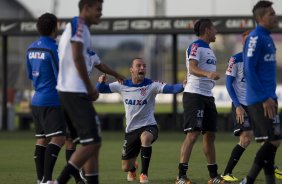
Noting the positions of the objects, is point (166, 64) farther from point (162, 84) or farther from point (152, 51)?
point (162, 84)

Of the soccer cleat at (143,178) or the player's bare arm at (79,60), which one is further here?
the soccer cleat at (143,178)

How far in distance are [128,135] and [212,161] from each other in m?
1.53

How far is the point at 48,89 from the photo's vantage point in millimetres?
10914

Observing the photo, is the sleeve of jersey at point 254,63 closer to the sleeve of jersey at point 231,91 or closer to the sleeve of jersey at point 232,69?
the sleeve of jersey at point 231,91

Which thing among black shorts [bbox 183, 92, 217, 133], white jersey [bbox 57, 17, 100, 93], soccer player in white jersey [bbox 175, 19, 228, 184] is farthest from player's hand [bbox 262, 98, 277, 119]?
black shorts [bbox 183, 92, 217, 133]

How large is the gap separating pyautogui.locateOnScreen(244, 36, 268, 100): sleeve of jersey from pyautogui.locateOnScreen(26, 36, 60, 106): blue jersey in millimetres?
2458

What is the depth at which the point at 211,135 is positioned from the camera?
12.4 m

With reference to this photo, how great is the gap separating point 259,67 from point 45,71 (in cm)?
273

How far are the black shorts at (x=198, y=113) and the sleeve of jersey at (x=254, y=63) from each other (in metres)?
2.39

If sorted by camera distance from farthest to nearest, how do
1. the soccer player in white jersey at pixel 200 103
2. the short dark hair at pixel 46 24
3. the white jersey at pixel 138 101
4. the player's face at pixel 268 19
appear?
the white jersey at pixel 138 101, the soccer player in white jersey at pixel 200 103, the short dark hair at pixel 46 24, the player's face at pixel 268 19

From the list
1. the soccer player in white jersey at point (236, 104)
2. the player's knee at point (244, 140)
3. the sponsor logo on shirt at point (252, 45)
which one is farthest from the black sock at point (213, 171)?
the sponsor logo on shirt at point (252, 45)

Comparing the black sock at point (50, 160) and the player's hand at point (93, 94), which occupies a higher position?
the player's hand at point (93, 94)

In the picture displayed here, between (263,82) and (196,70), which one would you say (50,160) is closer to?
(196,70)

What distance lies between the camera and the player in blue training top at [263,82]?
9.78 meters
